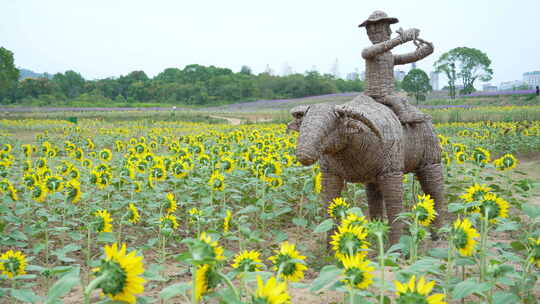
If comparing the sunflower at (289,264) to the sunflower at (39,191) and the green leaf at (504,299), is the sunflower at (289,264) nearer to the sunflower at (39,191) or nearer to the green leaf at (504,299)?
the green leaf at (504,299)

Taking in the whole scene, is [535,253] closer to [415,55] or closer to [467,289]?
[467,289]

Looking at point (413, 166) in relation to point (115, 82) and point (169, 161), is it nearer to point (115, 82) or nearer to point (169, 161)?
point (169, 161)

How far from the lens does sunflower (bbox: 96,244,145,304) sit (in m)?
1.17

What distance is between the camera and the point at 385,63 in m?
3.96

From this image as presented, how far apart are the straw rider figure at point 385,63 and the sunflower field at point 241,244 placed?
818mm

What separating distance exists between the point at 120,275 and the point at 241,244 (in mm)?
1696

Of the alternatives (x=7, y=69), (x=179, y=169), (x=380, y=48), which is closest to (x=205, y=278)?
(x=380, y=48)

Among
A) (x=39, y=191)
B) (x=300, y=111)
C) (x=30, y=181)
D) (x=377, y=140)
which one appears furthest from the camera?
(x=30, y=181)

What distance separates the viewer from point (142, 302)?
54.8 inches

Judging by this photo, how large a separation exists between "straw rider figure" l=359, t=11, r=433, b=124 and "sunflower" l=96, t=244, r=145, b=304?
3.07 metres

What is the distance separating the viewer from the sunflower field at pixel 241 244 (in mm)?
1310

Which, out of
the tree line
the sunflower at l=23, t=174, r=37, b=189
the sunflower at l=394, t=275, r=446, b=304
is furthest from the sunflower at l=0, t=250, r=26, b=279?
the tree line

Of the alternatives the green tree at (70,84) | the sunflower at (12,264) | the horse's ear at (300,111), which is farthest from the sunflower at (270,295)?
the green tree at (70,84)

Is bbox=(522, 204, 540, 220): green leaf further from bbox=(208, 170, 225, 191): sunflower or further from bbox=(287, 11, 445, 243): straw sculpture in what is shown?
bbox=(208, 170, 225, 191): sunflower
